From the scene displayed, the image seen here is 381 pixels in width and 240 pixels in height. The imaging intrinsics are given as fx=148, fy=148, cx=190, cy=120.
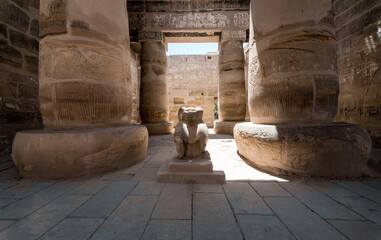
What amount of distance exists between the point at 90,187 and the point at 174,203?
3.39 feet

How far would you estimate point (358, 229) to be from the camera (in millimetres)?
1045

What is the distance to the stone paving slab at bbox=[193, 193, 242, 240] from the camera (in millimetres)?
1005

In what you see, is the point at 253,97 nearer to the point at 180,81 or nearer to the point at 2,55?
the point at 2,55

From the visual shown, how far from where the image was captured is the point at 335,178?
1797 millimetres

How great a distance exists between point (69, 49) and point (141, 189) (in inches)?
82.6

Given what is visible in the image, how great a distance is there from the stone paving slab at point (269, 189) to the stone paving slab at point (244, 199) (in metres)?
0.07

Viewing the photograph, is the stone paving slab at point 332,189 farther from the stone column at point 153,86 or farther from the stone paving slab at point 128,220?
the stone column at point 153,86

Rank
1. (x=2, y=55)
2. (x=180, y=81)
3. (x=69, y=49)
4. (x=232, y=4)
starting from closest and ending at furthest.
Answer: (x=69, y=49) → (x=2, y=55) → (x=232, y=4) → (x=180, y=81)

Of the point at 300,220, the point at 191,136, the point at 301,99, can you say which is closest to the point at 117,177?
the point at 191,136

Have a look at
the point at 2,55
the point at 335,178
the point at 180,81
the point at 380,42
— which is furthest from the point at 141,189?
the point at 180,81

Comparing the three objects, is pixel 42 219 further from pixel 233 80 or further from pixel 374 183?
pixel 233 80

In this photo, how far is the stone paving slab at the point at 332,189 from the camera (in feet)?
4.84

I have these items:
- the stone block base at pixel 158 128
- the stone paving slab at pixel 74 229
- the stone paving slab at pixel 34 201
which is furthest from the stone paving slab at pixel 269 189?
the stone block base at pixel 158 128

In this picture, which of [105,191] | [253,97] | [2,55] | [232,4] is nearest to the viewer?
[105,191]
